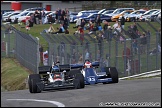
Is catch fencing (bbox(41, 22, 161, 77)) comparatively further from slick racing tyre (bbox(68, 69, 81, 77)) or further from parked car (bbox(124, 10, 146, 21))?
parked car (bbox(124, 10, 146, 21))

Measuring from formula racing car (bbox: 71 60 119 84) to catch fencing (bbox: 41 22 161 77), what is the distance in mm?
4771

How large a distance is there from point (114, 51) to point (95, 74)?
218 inches

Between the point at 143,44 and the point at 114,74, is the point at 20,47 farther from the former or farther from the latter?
the point at 114,74

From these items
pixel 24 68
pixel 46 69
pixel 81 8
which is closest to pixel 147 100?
pixel 46 69

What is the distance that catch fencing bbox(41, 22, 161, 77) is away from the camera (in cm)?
2400

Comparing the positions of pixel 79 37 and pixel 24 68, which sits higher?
pixel 79 37

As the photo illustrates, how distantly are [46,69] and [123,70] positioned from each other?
698 centimetres

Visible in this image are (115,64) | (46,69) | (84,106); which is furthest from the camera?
(115,64)

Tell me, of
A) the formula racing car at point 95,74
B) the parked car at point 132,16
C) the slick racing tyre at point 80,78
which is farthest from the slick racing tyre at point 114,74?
the parked car at point 132,16

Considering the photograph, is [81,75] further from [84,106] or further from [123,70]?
[123,70]

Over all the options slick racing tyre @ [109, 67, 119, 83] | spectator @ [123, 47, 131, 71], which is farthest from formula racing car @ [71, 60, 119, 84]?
spectator @ [123, 47, 131, 71]

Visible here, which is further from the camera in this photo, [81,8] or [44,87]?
[81,8]

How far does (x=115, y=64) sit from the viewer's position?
24.2 m

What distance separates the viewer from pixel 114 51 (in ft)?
78.7
